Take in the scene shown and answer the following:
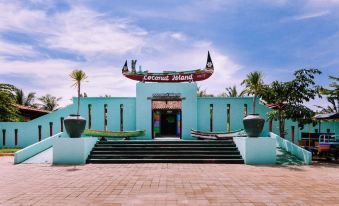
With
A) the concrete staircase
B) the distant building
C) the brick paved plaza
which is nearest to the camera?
the brick paved plaza

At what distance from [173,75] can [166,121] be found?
32.0 feet

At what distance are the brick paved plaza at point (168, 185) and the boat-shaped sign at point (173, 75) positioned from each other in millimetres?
7759

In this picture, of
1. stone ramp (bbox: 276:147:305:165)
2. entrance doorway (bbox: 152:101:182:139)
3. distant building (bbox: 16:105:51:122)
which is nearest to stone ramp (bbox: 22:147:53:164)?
stone ramp (bbox: 276:147:305:165)

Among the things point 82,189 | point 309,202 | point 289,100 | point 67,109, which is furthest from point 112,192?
point 67,109

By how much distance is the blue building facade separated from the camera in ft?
57.3

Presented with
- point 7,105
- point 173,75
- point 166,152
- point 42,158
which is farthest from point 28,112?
point 166,152

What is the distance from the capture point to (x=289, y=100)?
1363cm

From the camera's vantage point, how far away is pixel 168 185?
7441 millimetres

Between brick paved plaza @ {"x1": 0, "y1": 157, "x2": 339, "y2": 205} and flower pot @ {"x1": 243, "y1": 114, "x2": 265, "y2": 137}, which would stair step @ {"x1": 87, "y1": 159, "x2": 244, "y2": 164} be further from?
flower pot @ {"x1": 243, "y1": 114, "x2": 265, "y2": 137}

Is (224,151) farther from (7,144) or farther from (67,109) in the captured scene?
(7,144)

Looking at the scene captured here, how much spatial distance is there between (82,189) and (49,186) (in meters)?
1.07

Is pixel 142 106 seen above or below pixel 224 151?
above

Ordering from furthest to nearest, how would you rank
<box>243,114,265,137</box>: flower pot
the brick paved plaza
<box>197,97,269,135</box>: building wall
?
<box>197,97,269,135</box>: building wall → <box>243,114,265,137</box>: flower pot → the brick paved plaza

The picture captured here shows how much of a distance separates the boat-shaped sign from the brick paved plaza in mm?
7759
